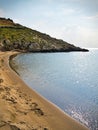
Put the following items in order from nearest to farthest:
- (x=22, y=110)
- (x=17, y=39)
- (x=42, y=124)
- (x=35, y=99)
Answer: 1. (x=42, y=124)
2. (x=22, y=110)
3. (x=35, y=99)
4. (x=17, y=39)

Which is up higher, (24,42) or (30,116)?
(24,42)

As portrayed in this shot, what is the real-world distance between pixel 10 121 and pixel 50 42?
13157cm

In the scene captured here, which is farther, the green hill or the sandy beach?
the green hill

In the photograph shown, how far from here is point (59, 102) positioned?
91.0 feet

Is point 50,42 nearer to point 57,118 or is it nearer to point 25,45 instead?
point 25,45

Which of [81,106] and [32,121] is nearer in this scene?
[32,121]

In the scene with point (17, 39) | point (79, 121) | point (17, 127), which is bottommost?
point (79, 121)

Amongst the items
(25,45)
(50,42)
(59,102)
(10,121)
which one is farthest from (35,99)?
(50,42)

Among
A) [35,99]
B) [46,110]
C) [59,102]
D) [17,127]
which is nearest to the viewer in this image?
[17,127]

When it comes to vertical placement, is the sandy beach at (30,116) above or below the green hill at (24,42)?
below

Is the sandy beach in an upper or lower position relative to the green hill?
lower

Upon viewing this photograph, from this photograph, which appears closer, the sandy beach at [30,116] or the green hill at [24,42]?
the sandy beach at [30,116]

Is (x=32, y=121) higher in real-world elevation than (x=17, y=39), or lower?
lower

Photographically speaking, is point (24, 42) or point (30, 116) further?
point (24, 42)
